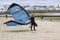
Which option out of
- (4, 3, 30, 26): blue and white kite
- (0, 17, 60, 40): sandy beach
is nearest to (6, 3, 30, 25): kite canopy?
(4, 3, 30, 26): blue and white kite

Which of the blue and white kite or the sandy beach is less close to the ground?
the blue and white kite

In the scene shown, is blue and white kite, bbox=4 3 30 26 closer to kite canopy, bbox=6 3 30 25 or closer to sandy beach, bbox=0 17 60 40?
kite canopy, bbox=6 3 30 25

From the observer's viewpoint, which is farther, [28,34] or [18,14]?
[18,14]

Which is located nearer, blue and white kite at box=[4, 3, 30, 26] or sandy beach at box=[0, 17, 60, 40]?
sandy beach at box=[0, 17, 60, 40]

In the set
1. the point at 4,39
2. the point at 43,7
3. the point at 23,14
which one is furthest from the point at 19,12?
the point at 43,7

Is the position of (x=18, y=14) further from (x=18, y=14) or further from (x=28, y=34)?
(x=28, y=34)

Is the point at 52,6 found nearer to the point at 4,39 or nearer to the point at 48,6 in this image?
the point at 48,6

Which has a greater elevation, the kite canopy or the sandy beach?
the kite canopy

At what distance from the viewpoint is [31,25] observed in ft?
82.2

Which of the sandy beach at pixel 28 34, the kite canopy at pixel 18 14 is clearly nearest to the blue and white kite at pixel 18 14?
the kite canopy at pixel 18 14

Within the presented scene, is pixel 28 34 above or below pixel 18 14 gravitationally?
below

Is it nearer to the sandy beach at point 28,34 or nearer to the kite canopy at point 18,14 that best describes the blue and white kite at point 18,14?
the kite canopy at point 18,14

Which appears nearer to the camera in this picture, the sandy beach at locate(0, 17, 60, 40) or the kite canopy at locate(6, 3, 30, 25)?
the sandy beach at locate(0, 17, 60, 40)

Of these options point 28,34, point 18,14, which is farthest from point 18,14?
point 28,34
